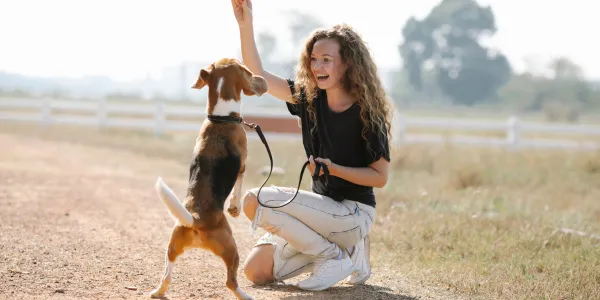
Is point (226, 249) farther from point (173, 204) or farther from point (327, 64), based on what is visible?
point (327, 64)

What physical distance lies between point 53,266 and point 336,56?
246cm

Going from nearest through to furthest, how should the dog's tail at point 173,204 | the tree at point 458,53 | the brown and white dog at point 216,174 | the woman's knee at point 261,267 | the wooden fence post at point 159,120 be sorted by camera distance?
the dog's tail at point 173,204 < the brown and white dog at point 216,174 < the woman's knee at point 261,267 < the wooden fence post at point 159,120 < the tree at point 458,53

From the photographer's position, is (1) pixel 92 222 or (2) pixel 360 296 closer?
(2) pixel 360 296

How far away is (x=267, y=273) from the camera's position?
611 cm

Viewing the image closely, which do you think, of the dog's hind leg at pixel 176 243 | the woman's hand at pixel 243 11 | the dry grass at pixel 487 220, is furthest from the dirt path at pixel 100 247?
the woman's hand at pixel 243 11

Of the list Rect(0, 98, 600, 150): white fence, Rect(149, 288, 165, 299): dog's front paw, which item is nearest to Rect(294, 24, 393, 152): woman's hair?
Rect(149, 288, 165, 299): dog's front paw

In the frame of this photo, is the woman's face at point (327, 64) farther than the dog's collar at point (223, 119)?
Yes

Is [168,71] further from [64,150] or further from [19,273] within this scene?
[19,273]

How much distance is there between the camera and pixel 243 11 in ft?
20.9

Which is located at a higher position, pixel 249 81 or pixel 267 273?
pixel 249 81

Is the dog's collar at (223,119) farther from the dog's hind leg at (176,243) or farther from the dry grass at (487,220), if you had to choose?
the dry grass at (487,220)

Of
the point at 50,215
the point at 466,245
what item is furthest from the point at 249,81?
the point at 50,215

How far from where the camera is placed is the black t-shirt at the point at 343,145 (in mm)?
5875

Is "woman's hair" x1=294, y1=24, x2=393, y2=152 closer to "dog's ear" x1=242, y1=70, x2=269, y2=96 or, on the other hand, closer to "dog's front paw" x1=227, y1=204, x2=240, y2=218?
"dog's ear" x1=242, y1=70, x2=269, y2=96
